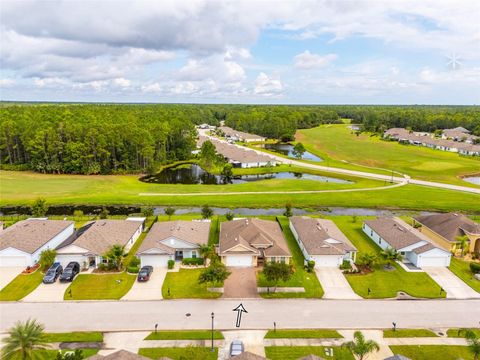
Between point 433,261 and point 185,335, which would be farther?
point 433,261

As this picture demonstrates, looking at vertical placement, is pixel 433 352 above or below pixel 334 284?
above

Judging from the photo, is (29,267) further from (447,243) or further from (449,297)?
(447,243)

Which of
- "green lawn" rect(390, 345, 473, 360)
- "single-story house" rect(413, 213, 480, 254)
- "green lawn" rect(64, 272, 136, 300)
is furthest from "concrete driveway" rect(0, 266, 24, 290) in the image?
"single-story house" rect(413, 213, 480, 254)

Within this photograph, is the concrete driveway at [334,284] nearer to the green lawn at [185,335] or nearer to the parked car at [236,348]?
the parked car at [236,348]

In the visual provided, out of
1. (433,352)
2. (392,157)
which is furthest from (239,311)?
(392,157)

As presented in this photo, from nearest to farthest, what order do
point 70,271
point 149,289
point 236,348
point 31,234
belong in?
point 236,348 < point 149,289 < point 70,271 < point 31,234

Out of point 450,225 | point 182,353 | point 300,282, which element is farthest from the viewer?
point 450,225

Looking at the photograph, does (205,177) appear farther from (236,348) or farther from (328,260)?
(236,348)

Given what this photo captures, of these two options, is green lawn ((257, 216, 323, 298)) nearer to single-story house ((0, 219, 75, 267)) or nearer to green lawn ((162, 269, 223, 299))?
green lawn ((162, 269, 223, 299))
